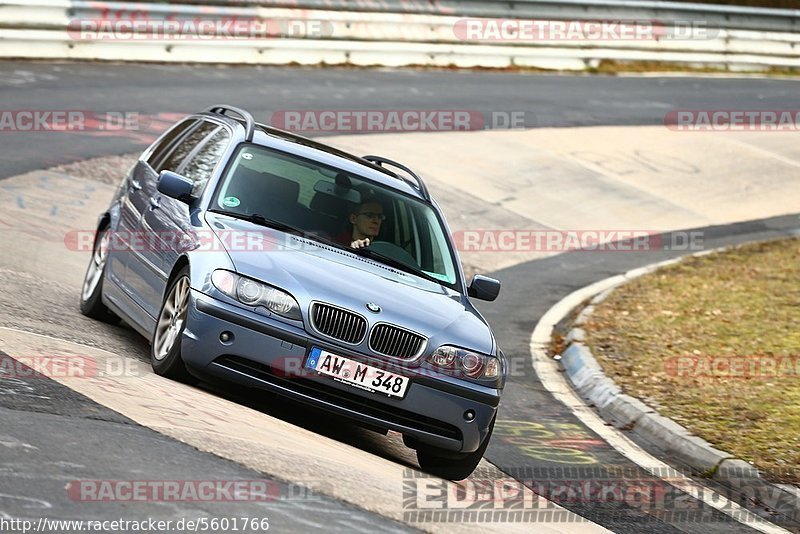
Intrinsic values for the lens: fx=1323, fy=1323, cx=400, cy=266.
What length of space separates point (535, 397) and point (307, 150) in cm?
292

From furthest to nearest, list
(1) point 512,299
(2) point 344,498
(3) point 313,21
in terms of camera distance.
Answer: (3) point 313,21
(1) point 512,299
(2) point 344,498

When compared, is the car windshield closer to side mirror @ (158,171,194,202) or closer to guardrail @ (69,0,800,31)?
side mirror @ (158,171,194,202)

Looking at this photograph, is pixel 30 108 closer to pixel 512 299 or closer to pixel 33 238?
pixel 33 238

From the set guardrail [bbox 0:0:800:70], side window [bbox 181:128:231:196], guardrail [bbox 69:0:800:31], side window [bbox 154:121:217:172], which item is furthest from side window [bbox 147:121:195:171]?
guardrail [bbox 69:0:800:31]

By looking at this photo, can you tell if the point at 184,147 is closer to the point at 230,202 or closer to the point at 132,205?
the point at 132,205

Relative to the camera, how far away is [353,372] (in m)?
7.13

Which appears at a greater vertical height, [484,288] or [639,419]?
[484,288]

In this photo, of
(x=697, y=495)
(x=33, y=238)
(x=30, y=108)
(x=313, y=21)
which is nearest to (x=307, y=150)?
(x=697, y=495)

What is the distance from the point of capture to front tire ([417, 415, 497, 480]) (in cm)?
756

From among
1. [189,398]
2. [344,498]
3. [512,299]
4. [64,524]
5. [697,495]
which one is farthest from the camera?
[512,299]

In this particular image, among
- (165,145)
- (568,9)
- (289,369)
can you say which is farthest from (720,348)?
(568,9)

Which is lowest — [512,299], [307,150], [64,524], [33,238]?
[512,299]

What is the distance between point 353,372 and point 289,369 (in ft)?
1.13

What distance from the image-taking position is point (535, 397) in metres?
10.4
